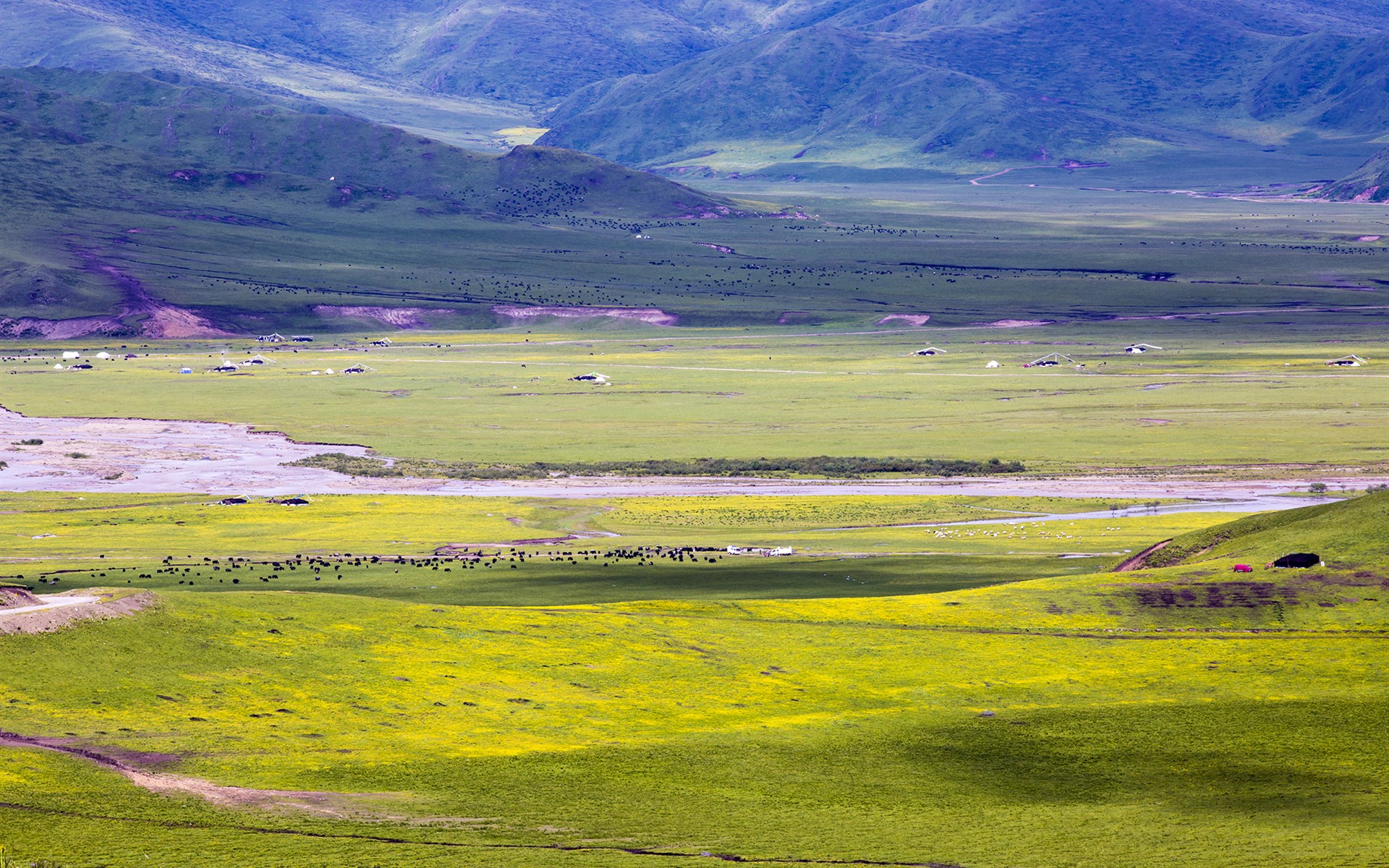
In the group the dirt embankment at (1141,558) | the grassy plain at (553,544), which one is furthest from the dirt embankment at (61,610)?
the dirt embankment at (1141,558)

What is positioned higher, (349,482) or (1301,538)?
(349,482)

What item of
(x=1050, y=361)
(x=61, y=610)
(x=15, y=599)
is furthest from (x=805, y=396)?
(x=61, y=610)

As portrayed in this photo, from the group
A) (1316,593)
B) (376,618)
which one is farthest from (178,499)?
(1316,593)

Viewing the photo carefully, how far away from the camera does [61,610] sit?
41.7 metres

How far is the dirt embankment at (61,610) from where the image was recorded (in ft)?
132

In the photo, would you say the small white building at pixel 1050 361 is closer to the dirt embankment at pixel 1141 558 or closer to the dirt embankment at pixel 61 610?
the dirt embankment at pixel 1141 558

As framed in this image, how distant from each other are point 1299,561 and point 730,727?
2631 cm

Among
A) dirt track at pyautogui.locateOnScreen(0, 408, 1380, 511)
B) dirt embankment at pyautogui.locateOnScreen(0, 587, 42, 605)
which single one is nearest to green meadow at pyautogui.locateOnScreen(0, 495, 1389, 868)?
dirt embankment at pyautogui.locateOnScreen(0, 587, 42, 605)

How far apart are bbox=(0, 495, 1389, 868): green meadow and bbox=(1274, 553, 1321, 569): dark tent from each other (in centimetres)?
101

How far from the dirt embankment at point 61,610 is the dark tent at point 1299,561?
3747cm

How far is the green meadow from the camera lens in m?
31.2

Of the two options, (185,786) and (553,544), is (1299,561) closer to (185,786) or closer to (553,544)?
(553,544)

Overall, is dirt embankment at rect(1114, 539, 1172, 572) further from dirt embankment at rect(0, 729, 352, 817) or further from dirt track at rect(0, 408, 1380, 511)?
dirt embankment at rect(0, 729, 352, 817)

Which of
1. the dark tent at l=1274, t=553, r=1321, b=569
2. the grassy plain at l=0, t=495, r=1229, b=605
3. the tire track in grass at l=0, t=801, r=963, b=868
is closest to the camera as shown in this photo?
the tire track in grass at l=0, t=801, r=963, b=868
